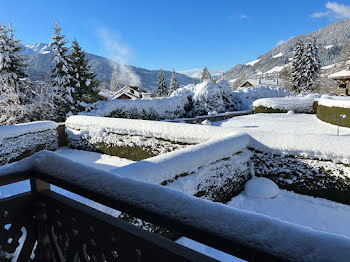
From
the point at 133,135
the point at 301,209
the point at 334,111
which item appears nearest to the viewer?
the point at 301,209

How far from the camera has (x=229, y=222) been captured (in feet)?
2.88

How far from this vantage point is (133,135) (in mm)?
10461

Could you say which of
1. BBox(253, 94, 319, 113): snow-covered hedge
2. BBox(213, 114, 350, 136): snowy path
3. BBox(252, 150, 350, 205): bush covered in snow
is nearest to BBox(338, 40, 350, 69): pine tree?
BBox(253, 94, 319, 113): snow-covered hedge

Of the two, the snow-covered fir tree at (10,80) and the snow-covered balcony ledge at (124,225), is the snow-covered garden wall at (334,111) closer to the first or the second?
the snow-covered balcony ledge at (124,225)

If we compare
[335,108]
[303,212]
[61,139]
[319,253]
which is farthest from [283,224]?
[335,108]

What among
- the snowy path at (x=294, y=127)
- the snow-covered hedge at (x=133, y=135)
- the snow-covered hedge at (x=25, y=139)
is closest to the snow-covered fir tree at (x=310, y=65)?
the snowy path at (x=294, y=127)

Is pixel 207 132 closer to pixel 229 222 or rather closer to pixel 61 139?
pixel 229 222

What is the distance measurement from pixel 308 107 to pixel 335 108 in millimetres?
5878

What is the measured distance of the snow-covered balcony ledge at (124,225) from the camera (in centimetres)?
77

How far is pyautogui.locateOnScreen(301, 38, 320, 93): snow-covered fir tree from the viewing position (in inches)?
1382

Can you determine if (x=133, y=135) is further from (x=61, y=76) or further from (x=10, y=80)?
(x=10, y=80)

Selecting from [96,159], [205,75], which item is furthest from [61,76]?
[205,75]

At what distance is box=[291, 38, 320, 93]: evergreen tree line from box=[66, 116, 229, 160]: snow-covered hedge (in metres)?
33.8

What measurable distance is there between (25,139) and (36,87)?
10.0 metres
